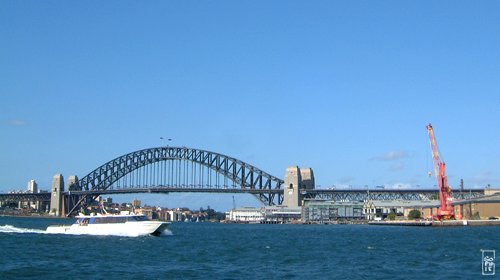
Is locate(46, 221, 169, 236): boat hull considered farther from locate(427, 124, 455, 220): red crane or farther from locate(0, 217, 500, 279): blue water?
locate(427, 124, 455, 220): red crane

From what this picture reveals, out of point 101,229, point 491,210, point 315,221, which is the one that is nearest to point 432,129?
point 491,210

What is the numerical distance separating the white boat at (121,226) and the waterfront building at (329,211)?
11570 cm

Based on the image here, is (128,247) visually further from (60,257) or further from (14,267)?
(14,267)

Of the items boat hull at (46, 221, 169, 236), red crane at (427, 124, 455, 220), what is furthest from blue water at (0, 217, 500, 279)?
red crane at (427, 124, 455, 220)

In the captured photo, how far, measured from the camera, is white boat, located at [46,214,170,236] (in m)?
73.6

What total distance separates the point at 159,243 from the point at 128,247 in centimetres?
676

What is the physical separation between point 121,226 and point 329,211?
126769mm

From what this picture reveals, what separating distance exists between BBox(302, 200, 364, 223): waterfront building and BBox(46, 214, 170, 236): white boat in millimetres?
115695

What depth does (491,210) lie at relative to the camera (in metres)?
168

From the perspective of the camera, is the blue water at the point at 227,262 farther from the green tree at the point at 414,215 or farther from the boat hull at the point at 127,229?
the green tree at the point at 414,215

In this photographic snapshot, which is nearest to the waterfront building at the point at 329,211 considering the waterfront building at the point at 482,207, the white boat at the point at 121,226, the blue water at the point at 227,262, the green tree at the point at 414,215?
the green tree at the point at 414,215

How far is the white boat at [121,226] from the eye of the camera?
241 ft

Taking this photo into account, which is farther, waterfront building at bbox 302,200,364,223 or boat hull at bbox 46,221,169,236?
waterfront building at bbox 302,200,364,223

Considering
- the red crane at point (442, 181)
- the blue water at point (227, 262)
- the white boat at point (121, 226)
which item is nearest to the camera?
the blue water at point (227, 262)
